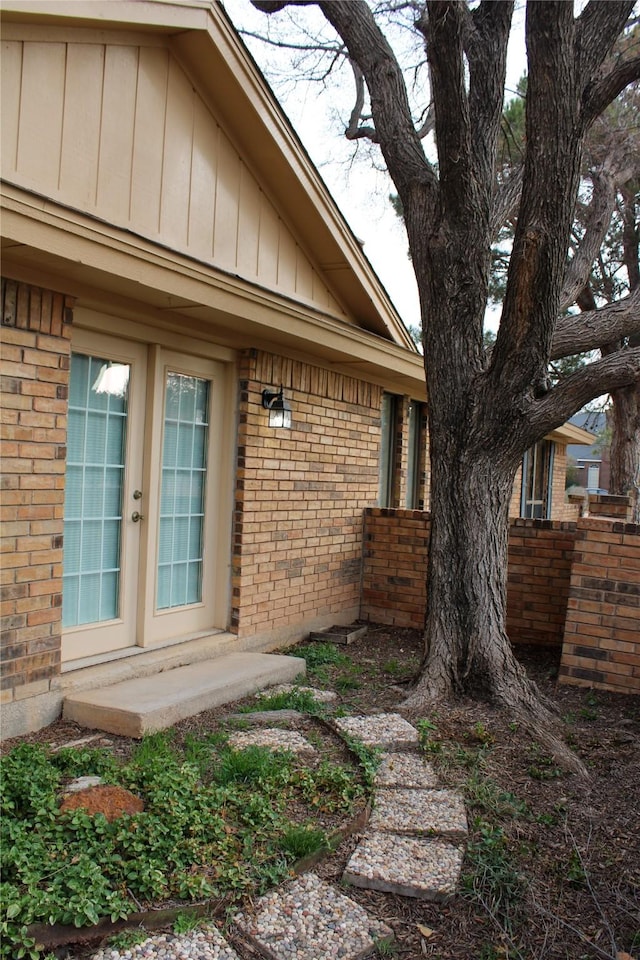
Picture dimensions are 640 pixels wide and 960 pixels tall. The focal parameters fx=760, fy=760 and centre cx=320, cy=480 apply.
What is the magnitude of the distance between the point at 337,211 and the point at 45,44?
2.90 m

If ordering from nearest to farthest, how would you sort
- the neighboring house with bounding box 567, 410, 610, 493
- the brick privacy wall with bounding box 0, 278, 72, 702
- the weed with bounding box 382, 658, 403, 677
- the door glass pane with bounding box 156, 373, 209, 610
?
the brick privacy wall with bounding box 0, 278, 72, 702 < the door glass pane with bounding box 156, 373, 209, 610 < the weed with bounding box 382, 658, 403, 677 < the neighboring house with bounding box 567, 410, 610, 493

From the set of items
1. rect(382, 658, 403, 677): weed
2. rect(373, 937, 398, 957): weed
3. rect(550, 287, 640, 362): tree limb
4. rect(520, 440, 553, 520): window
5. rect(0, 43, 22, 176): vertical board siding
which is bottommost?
rect(373, 937, 398, 957): weed

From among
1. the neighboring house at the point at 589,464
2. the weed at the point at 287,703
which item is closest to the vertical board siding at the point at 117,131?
the weed at the point at 287,703

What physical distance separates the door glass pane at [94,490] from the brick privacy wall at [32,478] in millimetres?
357

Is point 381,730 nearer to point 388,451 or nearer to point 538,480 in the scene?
point 388,451

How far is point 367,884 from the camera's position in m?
2.96

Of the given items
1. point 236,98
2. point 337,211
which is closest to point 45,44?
point 236,98

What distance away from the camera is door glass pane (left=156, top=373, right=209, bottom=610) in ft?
18.3

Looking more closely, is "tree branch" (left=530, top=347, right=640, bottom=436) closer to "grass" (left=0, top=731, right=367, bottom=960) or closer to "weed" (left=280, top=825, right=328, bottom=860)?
"grass" (left=0, top=731, right=367, bottom=960)

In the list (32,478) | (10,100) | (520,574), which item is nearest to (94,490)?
(32,478)

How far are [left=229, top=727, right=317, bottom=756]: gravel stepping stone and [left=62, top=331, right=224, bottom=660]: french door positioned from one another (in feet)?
4.38

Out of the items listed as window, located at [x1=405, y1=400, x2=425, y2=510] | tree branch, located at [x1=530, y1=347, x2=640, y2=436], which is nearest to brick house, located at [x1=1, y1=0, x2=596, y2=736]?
tree branch, located at [x1=530, y1=347, x2=640, y2=436]

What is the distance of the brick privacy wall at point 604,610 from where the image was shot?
5836 millimetres

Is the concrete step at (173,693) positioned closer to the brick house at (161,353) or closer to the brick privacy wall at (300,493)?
the brick house at (161,353)
